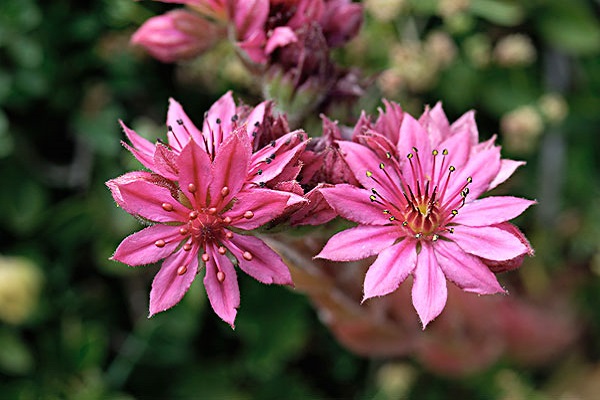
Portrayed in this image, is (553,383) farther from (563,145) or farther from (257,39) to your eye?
(257,39)

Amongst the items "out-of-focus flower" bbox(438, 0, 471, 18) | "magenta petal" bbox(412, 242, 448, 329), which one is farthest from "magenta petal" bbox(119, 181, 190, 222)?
"out-of-focus flower" bbox(438, 0, 471, 18)

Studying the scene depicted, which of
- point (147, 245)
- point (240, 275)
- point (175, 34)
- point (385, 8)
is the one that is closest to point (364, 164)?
point (147, 245)

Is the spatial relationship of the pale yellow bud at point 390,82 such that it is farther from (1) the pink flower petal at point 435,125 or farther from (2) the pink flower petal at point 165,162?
(2) the pink flower petal at point 165,162

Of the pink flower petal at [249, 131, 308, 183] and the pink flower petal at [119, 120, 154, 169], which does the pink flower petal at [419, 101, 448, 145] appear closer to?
the pink flower petal at [249, 131, 308, 183]

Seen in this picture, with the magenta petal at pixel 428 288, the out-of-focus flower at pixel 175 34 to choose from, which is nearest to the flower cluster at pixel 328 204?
the magenta petal at pixel 428 288

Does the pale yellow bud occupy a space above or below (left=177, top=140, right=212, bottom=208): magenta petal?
below

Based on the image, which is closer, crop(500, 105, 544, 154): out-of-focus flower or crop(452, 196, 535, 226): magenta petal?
crop(452, 196, 535, 226): magenta petal
